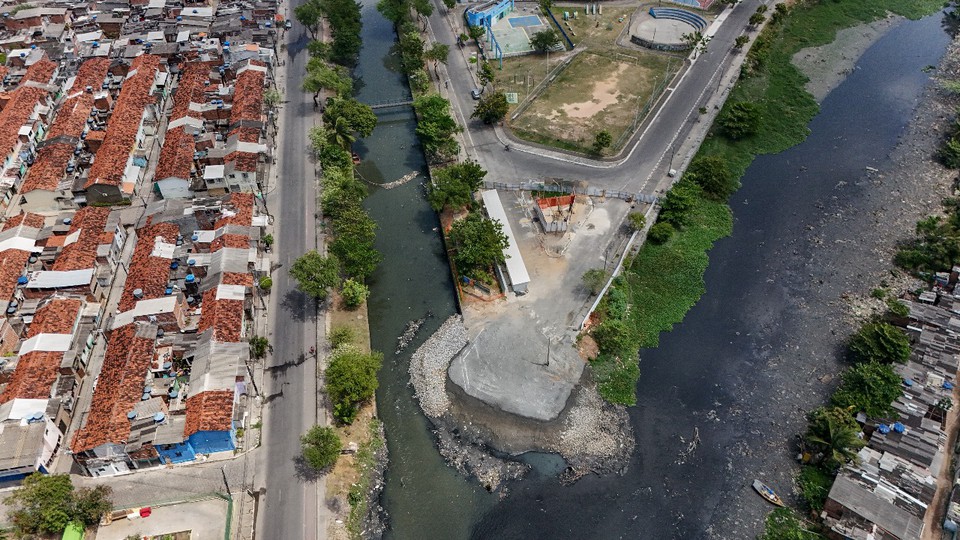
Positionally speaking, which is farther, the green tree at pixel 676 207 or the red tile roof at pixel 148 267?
the green tree at pixel 676 207

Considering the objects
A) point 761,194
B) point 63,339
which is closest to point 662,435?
point 761,194

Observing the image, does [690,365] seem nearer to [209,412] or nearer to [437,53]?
[209,412]

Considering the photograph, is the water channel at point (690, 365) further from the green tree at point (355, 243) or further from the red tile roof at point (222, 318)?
the red tile roof at point (222, 318)

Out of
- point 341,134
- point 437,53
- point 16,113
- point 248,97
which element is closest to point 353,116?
point 341,134

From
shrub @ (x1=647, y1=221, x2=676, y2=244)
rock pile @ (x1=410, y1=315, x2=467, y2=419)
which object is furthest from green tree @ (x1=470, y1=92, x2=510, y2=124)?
rock pile @ (x1=410, y1=315, x2=467, y2=419)

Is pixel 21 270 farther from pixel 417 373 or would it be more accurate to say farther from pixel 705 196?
pixel 705 196

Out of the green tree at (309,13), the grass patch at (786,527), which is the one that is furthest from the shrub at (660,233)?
the green tree at (309,13)
